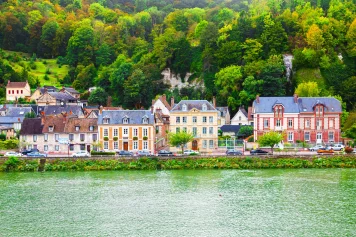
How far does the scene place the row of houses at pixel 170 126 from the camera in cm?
5612

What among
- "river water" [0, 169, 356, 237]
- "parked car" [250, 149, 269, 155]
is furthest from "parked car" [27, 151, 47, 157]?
"parked car" [250, 149, 269, 155]

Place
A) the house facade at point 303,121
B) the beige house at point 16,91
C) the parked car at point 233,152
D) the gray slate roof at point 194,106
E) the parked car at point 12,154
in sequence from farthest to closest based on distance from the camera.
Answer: the beige house at point 16,91 → the house facade at point 303,121 → the gray slate roof at point 194,106 → the parked car at point 12,154 → the parked car at point 233,152

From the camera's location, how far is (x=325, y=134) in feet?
196

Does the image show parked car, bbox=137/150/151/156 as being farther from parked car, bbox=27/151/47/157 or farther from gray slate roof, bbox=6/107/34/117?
gray slate roof, bbox=6/107/34/117

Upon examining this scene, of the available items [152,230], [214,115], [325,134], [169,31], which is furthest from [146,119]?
[169,31]

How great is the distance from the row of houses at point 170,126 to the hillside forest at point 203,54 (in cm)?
973

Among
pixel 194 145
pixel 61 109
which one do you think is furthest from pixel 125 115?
pixel 61 109

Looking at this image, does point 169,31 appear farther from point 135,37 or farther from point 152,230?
point 152,230

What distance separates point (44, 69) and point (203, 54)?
34476 millimetres

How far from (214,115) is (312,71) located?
2593 cm

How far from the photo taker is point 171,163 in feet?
164

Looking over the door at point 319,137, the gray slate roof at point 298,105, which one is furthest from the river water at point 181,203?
the gray slate roof at point 298,105

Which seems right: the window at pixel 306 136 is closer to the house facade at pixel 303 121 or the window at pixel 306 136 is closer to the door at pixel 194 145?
the house facade at pixel 303 121

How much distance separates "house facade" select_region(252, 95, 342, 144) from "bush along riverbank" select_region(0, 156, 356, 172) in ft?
31.6
